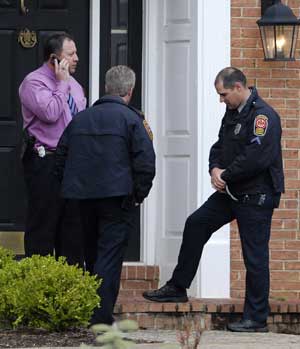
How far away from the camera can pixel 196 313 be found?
8.60m

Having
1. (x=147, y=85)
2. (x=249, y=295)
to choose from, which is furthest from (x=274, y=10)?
(x=249, y=295)

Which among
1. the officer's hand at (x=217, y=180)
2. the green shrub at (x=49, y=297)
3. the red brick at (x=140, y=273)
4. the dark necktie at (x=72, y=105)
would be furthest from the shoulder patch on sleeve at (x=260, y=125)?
the red brick at (x=140, y=273)

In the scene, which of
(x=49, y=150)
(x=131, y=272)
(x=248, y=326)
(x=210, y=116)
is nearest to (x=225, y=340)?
(x=248, y=326)

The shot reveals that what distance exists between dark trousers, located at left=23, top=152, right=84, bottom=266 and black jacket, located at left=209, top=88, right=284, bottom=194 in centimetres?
114

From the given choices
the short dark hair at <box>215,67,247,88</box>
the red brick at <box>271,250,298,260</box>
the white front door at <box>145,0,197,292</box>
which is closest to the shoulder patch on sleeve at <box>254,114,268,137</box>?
the short dark hair at <box>215,67,247,88</box>

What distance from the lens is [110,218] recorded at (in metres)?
7.53

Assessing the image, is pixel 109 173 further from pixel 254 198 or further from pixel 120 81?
pixel 254 198

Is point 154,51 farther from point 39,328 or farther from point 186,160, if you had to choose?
point 39,328

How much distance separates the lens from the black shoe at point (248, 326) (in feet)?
26.8

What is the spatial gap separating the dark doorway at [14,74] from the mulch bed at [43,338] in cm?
249

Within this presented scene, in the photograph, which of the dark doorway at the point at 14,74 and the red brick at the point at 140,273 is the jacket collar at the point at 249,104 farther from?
the dark doorway at the point at 14,74

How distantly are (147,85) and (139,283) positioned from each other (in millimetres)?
1599

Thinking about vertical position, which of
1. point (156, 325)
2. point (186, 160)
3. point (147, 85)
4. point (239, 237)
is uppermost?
point (147, 85)

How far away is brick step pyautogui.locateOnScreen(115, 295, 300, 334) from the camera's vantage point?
8547 millimetres
